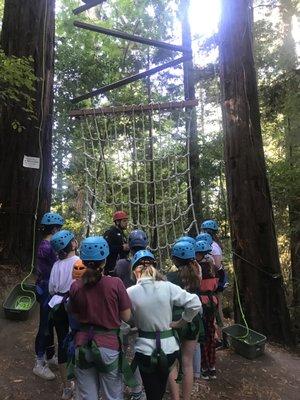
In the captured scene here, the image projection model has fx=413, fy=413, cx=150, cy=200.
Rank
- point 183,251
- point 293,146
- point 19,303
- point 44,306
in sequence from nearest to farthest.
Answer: point 183,251 < point 44,306 < point 19,303 < point 293,146

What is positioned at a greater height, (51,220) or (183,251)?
(51,220)

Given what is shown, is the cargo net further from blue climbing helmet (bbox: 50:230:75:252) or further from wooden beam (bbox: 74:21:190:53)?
blue climbing helmet (bbox: 50:230:75:252)

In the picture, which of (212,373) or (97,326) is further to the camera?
(212,373)

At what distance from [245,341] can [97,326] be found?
2668 millimetres

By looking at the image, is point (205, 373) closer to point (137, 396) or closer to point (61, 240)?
point (137, 396)

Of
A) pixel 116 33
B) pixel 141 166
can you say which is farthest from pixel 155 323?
pixel 141 166

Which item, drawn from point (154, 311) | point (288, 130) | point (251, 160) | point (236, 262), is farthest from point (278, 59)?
point (154, 311)

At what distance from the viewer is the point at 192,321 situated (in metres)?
2.81

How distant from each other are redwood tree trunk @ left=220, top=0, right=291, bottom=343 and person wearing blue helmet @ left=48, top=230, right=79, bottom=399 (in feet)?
8.87

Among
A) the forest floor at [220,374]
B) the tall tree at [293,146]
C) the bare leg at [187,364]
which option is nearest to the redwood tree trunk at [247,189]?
the forest floor at [220,374]

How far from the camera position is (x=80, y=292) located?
7.78 feet

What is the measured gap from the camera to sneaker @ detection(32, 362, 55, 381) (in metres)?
3.42

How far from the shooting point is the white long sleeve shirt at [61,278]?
2.97 m

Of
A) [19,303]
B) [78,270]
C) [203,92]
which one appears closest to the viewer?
[78,270]
